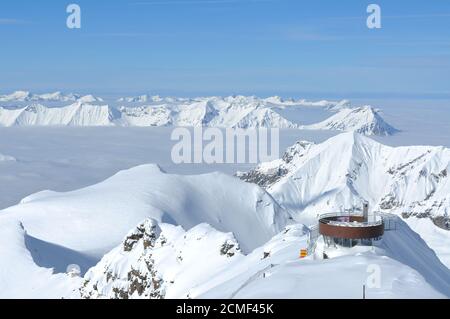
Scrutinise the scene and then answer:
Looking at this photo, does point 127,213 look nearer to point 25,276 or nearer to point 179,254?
point 25,276

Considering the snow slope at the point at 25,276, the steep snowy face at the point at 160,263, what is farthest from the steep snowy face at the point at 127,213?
the steep snowy face at the point at 160,263

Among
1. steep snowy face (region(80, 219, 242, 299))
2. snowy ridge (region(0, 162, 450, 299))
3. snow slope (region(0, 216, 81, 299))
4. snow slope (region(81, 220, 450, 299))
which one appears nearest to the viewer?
snow slope (region(81, 220, 450, 299))

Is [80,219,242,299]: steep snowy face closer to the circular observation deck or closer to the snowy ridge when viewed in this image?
the snowy ridge

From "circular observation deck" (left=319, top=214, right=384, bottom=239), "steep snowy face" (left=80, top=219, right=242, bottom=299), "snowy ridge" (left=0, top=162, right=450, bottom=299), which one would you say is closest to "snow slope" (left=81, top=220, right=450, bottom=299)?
"steep snowy face" (left=80, top=219, right=242, bottom=299)

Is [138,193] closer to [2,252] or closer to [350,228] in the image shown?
[2,252]

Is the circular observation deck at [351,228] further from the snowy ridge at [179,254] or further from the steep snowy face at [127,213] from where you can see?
the steep snowy face at [127,213]
